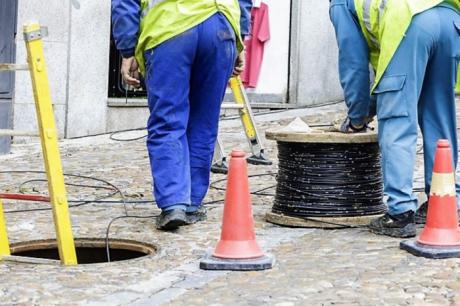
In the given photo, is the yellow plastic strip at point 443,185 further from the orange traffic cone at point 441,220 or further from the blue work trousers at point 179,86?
the blue work trousers at point 179,86

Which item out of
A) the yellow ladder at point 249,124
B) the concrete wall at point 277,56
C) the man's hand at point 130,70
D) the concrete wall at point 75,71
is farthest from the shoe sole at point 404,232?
the concrete wall at point 277,56

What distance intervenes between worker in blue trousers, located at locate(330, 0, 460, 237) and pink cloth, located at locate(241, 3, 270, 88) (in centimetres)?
826

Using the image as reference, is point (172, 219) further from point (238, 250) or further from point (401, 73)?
point (401, 73)

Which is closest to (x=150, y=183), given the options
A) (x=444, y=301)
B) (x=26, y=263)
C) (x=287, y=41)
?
(x=26, y=263)

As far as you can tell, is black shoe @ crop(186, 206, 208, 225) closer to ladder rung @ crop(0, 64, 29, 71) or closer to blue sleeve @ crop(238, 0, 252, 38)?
blue sleeve @ crop(238, 0, 252, 38)

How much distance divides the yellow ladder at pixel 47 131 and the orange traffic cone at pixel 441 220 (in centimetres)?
→ 161

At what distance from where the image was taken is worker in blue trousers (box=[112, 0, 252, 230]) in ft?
17.7

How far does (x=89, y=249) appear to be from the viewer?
537 centimetres

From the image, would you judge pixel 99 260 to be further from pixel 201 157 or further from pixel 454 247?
pixel 454 247

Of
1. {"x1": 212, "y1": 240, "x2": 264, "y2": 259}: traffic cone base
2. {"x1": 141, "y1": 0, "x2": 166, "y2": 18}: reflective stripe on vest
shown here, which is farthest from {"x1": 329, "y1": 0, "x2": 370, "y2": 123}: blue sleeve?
{"x1": 212, "y1": 240, "x2": 264, "y2": 259}: traffic cone base

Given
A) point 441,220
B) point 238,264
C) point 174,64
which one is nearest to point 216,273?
point 238,264

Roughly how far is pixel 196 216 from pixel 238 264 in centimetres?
129

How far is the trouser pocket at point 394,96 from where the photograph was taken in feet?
17.0

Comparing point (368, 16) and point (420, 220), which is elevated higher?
point (368, 16)
